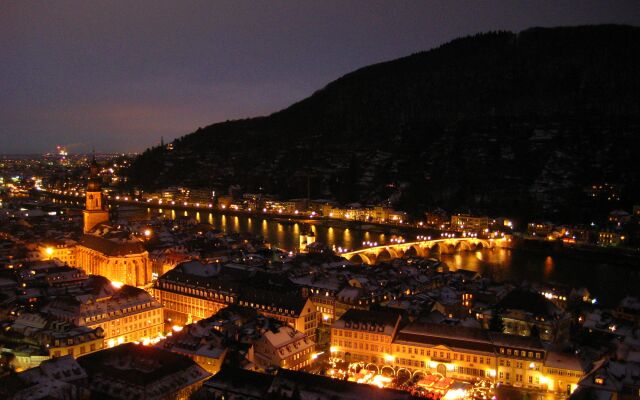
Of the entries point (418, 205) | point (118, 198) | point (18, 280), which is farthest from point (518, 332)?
point (118, 198)

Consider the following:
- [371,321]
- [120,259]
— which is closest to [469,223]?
[120,259]

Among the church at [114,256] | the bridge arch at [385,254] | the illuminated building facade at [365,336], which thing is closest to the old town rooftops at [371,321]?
the illuminated building facade at [365,336]

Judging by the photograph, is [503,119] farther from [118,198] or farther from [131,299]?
[131,299]

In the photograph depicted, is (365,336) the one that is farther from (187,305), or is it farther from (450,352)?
(187,305)

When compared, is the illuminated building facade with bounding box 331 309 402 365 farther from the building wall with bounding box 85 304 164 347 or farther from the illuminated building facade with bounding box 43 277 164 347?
the illuminated building facade with bounding box 43 277 164 347

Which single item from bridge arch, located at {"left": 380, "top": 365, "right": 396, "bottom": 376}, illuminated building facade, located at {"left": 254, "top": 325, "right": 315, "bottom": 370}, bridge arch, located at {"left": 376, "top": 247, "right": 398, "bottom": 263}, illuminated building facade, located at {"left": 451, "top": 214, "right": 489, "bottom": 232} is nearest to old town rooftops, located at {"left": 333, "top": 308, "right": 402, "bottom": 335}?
bridge arch, located at {"left": 380, "top": 365, "right": 396, "bottom": 376}

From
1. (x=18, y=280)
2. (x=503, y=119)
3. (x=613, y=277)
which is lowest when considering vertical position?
(x=613, y=277)
